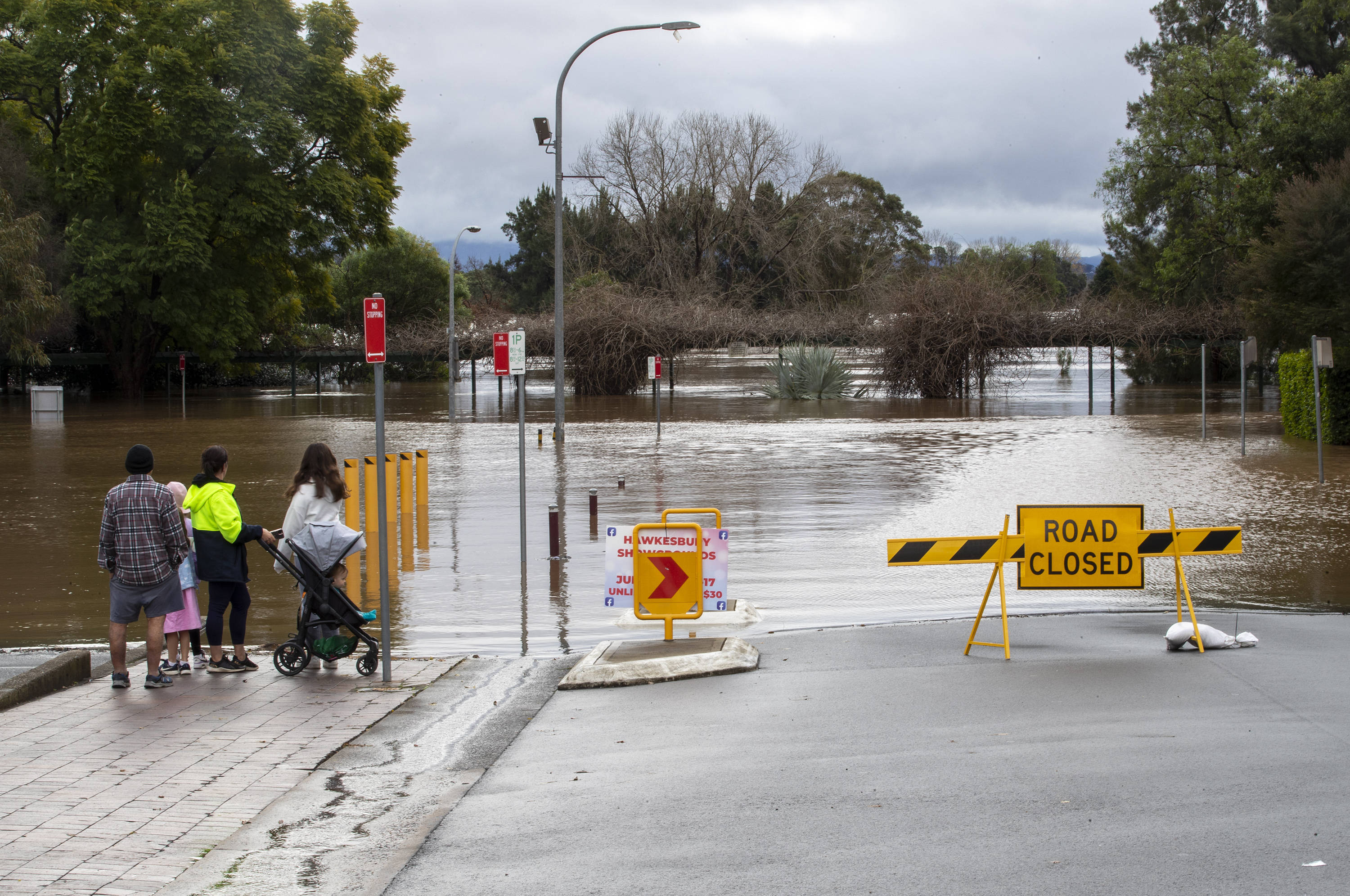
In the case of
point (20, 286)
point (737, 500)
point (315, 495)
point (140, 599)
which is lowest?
point (737, 500)

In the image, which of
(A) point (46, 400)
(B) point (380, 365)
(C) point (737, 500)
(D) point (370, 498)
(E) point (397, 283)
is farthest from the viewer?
(E) point (397, 283)

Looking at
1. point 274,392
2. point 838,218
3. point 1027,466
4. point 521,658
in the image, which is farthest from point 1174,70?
point 521,658

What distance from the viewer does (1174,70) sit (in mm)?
50625

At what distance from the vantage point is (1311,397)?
24578mm

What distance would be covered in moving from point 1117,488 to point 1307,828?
511 inches

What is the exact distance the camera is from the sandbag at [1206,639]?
26.5 ft

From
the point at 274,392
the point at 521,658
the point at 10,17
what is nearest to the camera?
the point at 521,658

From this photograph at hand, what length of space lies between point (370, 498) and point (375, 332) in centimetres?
579

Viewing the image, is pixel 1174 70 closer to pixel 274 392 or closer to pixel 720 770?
pixel 274 392

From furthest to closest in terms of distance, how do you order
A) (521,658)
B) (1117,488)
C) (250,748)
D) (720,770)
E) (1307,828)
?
1. (1117,488)
2. (521,658)
3. (250,748)
4. (720,770)
5. (1307,828)

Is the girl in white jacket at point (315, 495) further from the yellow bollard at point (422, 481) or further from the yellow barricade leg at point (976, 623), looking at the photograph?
the yellow bollard at point (422, 481)

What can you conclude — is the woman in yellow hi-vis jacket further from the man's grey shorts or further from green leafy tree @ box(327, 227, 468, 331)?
green leafy tree @ box(327, 227, 468, 331)

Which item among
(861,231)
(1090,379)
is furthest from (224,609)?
(861,231)

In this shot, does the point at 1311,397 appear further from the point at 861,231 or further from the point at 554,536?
the point at 861,231
